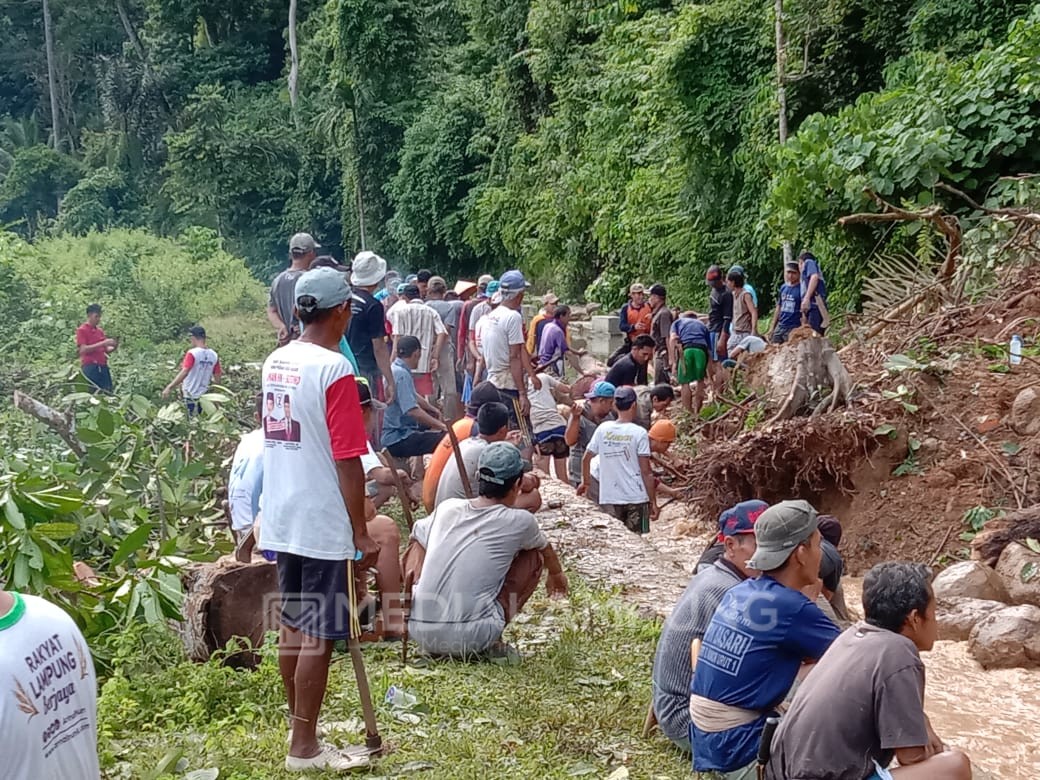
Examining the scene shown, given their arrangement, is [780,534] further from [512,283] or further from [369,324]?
[512,283]

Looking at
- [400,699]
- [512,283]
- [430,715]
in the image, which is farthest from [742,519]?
[512,283]

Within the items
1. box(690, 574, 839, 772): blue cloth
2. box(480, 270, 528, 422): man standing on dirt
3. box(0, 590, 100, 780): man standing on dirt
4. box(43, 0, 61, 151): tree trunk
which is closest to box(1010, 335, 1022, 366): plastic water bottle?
box(480, 270, 528, 422): man standing on dirt

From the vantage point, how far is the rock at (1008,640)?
716 cm

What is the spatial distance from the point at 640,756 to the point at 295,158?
117ft

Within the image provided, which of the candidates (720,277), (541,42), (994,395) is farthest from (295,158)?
(994,395)

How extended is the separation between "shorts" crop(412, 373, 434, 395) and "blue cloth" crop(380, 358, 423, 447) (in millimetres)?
1709

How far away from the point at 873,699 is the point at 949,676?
4.09 meters

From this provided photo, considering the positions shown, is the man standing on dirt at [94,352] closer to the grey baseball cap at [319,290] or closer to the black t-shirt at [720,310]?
the black t-shirt at [720,310]

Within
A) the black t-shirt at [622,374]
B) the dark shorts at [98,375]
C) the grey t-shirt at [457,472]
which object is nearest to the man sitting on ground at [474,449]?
the grey t-shirt at [457,472]

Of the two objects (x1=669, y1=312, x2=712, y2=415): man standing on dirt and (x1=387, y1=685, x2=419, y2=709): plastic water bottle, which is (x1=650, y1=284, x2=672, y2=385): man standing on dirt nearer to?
(x1=669, y1=312, x2=712, y2=415): man standing on dirt

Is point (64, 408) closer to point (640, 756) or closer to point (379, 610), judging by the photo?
point (379, 610)

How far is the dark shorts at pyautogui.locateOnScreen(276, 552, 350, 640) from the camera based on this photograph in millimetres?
4207

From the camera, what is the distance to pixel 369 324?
310 inches

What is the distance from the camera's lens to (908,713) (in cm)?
350
